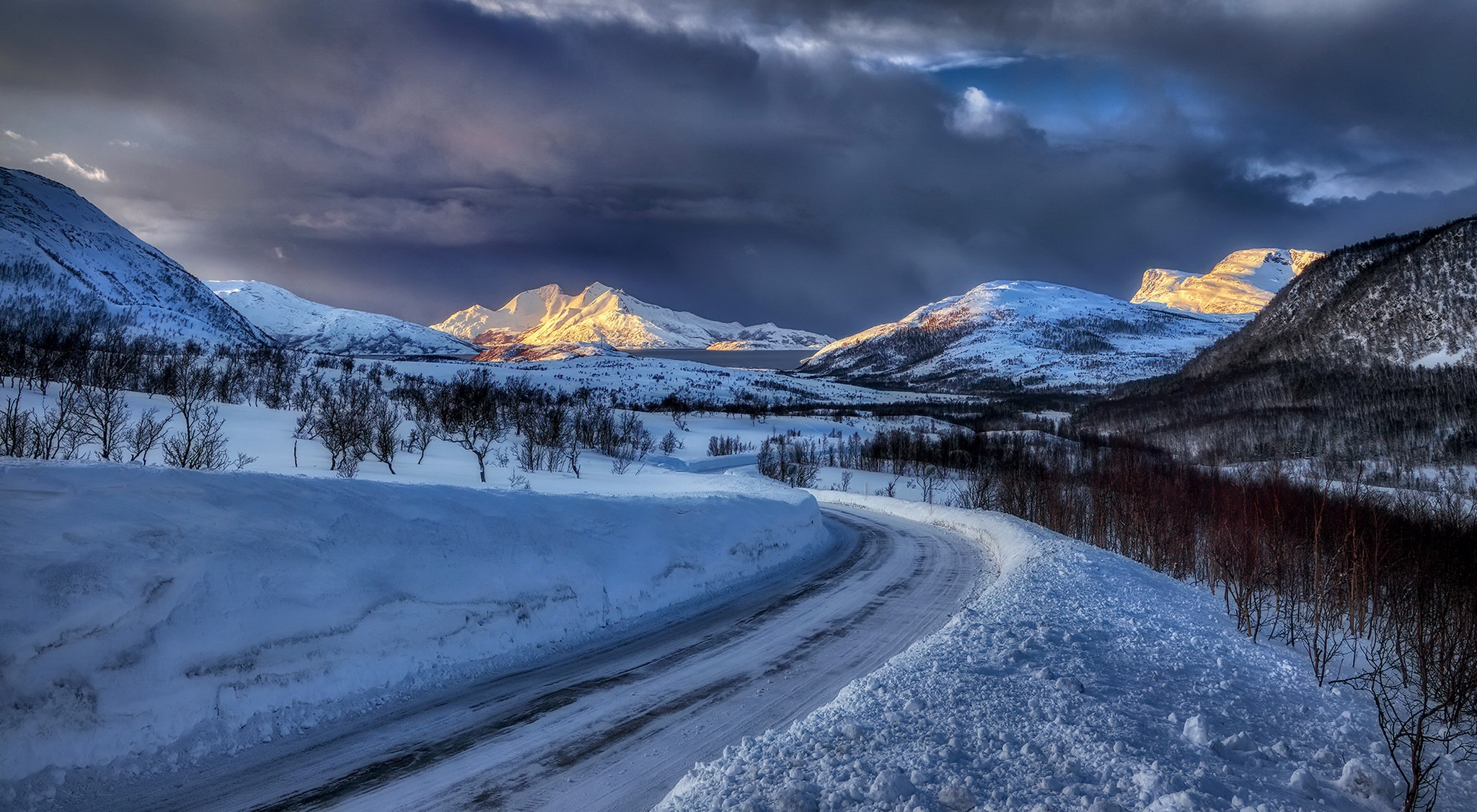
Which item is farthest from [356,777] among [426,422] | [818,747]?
[426,422]

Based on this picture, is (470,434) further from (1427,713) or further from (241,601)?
(1427,713)

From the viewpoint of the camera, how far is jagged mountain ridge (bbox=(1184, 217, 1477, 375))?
118m

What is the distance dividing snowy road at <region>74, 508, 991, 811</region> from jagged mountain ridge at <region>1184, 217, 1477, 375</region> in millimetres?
157950

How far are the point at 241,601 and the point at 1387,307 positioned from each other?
7231 inches

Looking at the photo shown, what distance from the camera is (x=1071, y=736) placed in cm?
572

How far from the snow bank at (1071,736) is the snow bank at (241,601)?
4.31 meters

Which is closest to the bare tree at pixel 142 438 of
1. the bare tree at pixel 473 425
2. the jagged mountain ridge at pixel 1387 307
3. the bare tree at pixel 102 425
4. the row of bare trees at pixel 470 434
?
the bare tree at pixel 102 425

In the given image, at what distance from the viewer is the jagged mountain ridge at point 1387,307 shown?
387 ft

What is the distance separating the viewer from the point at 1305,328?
15025 centimetres

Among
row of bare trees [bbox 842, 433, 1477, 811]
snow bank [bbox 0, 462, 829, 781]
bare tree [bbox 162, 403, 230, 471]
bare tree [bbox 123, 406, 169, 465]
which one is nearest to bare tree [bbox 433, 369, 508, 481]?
bare tree [bbox 162, 403, 230, 471]

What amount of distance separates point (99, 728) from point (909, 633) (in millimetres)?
9419

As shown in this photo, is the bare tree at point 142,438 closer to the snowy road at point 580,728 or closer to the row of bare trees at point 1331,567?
the snowy road at point 580,728

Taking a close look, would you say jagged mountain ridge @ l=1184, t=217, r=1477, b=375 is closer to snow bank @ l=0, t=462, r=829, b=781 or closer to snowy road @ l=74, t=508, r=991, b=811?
snowy road @ l=74, t=508, r=991, b=811

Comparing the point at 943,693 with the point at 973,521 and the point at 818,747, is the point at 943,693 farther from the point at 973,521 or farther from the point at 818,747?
the point at 973,521
